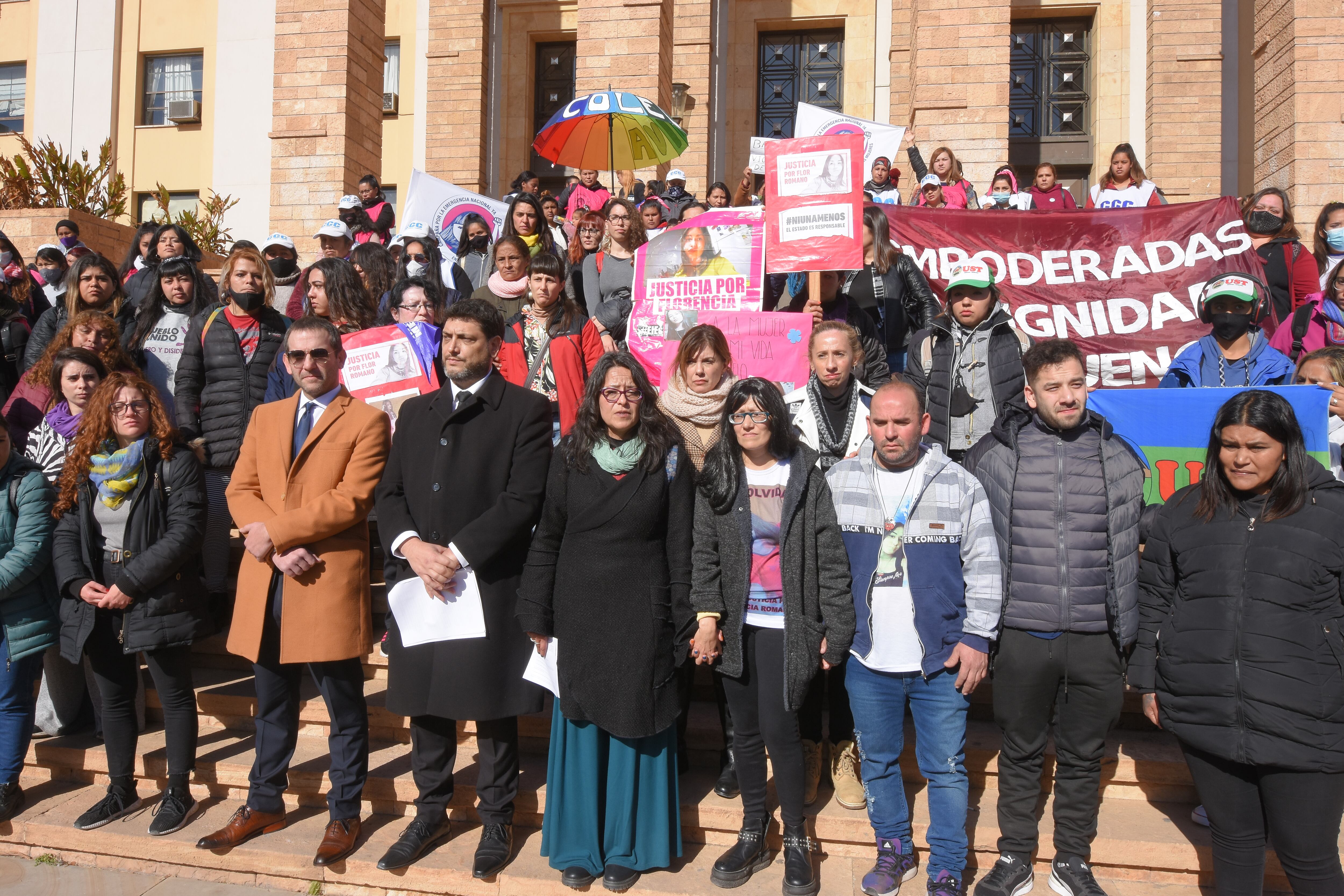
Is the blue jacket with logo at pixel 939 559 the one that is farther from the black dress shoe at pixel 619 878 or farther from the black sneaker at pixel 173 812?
the black sneaker at pixel 173 812

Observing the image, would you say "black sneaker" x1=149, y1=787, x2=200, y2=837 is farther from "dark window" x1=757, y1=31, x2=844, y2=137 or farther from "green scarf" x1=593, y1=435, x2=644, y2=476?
"dark window" x1=757, y1=31, x2=844, y2=137

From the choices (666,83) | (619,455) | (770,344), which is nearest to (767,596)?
(619,455)

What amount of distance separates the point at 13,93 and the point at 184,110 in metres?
5.49

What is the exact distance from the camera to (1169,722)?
348cm

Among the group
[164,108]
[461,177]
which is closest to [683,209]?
[461,177]

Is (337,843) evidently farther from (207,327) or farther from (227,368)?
(207,327)

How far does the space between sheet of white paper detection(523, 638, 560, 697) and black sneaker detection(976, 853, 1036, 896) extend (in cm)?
194

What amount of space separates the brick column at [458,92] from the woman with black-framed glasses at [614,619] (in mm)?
16180

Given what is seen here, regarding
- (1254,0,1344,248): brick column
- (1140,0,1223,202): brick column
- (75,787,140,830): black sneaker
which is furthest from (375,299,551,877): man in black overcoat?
(1140,0,1223,202): brick column

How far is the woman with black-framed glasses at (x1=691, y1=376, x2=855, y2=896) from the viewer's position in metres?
3.82

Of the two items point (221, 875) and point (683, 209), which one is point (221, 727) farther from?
point (683, 209)

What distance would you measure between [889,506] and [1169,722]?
1.31 metres

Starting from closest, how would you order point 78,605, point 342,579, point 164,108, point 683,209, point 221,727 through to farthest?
point 342,579 < point 78,605 < point 221,727 < point 683,209 < point 164,108

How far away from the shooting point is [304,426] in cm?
441
